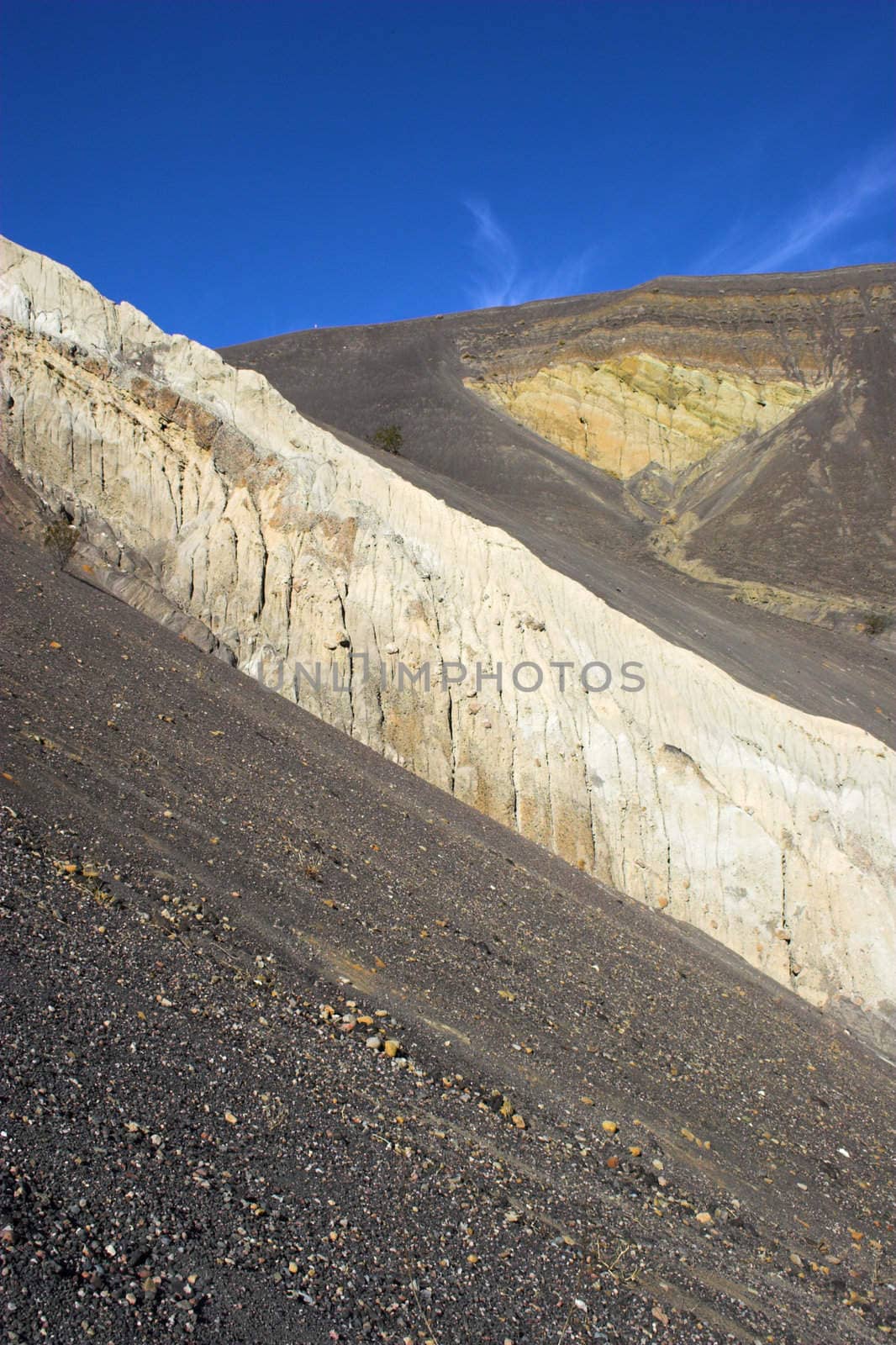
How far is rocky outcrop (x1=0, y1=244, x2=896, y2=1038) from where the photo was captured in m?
12.8

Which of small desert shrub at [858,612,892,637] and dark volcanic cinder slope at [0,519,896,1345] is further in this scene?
small desert shrub at [858,612,892,637]

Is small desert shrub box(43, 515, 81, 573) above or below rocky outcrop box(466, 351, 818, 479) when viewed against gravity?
below

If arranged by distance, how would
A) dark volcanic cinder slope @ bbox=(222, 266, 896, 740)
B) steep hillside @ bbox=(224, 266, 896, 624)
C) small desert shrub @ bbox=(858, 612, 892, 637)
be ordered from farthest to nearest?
steep hillside @ bbox=(224, 266, 896, 624), small desert shrub @ bbox=(858, 612, 892, 637), dark volcanic cinder slope @ bbox=(222, 266, 896, 740)

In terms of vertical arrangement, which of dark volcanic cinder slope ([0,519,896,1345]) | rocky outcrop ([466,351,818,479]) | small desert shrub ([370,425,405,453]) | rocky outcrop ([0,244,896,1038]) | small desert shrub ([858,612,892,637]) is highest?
rocky outcrop ([466,351,818,479])

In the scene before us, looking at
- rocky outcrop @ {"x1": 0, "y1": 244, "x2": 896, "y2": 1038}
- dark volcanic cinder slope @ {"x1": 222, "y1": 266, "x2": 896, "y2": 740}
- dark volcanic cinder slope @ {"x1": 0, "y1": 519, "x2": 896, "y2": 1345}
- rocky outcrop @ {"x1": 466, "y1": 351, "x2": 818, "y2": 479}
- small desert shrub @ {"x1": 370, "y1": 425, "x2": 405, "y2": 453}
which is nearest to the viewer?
dark volcanic cinder slope @ {"x1": 0, "y1": 519, "x2": 896, "y2": 1345}

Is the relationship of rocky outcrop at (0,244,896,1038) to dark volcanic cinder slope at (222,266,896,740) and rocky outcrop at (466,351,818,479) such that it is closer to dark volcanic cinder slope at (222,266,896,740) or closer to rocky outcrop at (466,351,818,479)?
dark volcanic cinder slope at (222,266,896,740)

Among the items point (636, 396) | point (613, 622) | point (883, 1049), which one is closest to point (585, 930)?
point (883, 1049)

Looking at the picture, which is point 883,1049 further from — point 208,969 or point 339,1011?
point 208,969

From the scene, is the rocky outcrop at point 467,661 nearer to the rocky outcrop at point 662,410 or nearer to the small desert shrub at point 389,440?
the small desert shrub at point 389,440

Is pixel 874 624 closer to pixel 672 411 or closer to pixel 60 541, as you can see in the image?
pixel 672 411

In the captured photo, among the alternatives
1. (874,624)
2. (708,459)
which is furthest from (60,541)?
(708,459)

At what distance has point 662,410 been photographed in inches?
2245

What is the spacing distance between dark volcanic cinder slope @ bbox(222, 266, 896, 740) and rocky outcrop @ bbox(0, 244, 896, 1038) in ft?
41.3

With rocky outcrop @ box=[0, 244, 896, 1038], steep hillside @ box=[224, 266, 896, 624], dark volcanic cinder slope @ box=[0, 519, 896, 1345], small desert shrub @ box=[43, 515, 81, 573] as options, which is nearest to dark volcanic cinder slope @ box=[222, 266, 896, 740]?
steep hillside @ box=[224, 266, 896, 624]
